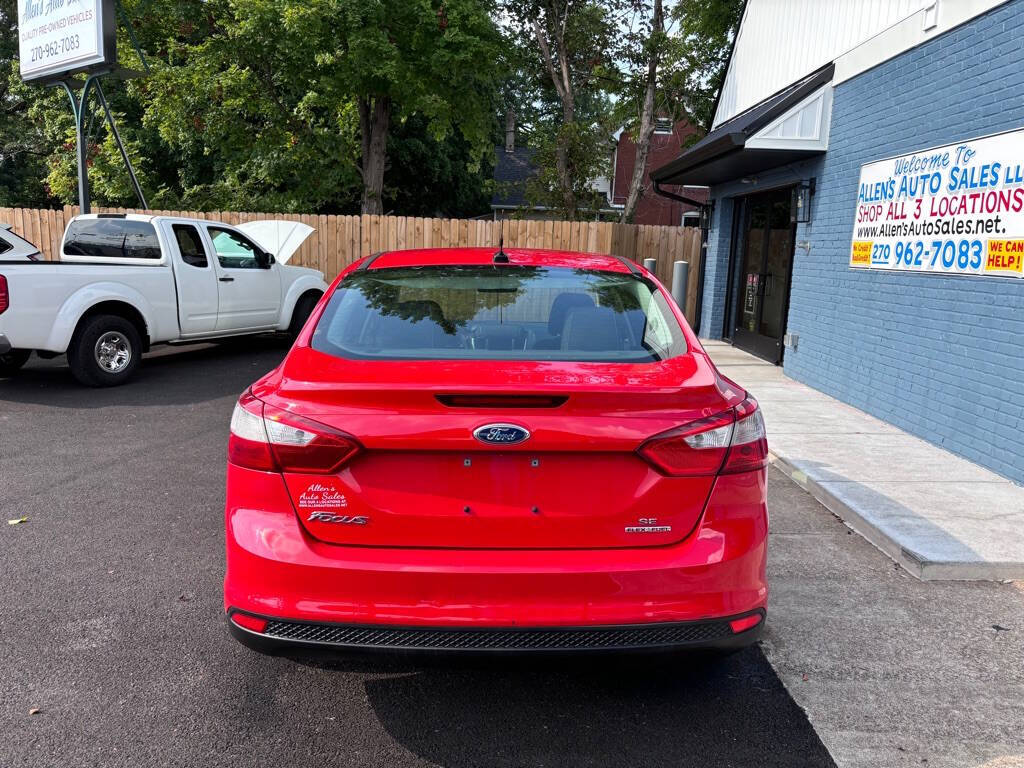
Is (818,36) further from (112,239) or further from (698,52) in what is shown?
(698,52)

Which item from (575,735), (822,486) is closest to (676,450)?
(575,735)

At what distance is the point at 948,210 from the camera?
6.86 m

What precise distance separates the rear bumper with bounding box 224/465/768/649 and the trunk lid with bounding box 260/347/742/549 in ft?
0.17

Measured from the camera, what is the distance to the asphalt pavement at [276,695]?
8.69 feet

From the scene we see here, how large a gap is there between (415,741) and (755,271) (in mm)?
Answer: 11320

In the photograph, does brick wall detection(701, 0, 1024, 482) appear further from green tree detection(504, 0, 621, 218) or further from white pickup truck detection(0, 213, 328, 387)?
green tree detection(504, 0, 621, 218)

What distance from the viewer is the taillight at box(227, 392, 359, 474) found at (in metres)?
2.49

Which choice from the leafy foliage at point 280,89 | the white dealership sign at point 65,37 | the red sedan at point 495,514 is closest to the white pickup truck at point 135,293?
the white dealership sign at point 65,37

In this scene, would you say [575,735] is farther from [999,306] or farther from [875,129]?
[875,129]

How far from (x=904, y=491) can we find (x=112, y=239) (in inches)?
366

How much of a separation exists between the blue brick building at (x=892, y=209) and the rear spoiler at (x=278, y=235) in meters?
6.76

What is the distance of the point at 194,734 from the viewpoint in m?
2.74

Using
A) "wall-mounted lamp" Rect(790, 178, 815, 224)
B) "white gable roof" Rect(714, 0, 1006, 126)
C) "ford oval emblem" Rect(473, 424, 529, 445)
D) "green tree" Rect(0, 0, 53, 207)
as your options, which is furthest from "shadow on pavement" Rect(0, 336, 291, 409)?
"green tree" Rect(0, 0, 53, 207)

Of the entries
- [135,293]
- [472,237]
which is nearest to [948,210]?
[135,293]
